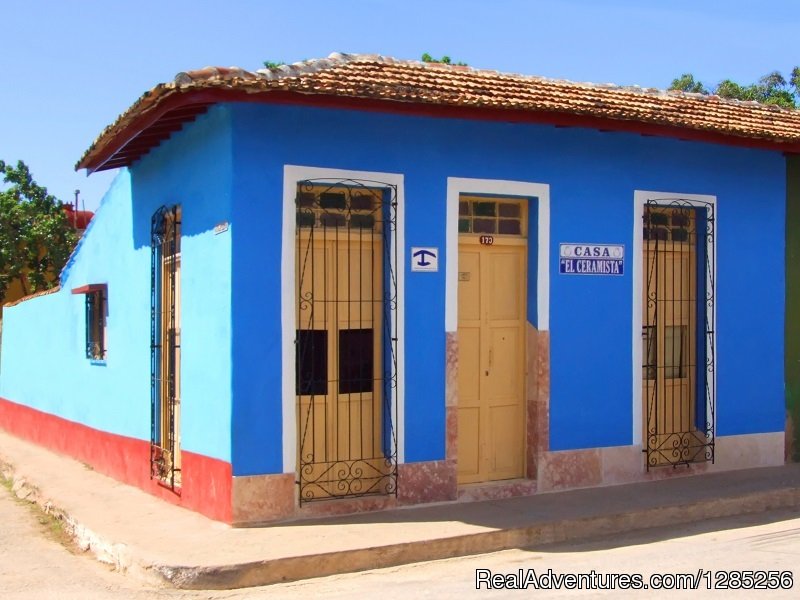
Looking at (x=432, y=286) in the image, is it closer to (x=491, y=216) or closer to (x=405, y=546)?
(x=491, y=216)

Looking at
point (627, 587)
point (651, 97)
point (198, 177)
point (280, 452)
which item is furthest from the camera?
point (651, 97)

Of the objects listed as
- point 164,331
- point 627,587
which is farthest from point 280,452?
point 627,587

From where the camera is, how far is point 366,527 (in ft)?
23.3

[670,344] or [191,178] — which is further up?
[191,178]

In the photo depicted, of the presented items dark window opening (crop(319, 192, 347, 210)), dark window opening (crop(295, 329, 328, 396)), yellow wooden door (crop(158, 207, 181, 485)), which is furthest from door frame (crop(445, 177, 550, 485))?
yellow wooden door (crop(158, 207, 181, 485))

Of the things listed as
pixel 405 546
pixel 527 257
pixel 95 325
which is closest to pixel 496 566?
pixel 405 546

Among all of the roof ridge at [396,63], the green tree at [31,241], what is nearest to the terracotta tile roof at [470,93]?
the roof ridge at [396,63]

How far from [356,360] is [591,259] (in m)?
2.40

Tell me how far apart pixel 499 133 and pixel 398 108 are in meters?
1.23

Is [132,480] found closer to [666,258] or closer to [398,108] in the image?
[398,108]

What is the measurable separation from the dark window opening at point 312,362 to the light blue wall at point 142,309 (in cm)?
64

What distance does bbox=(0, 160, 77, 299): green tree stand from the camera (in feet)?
66.8

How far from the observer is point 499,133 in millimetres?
8328

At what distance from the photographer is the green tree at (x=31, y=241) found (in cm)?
2036
